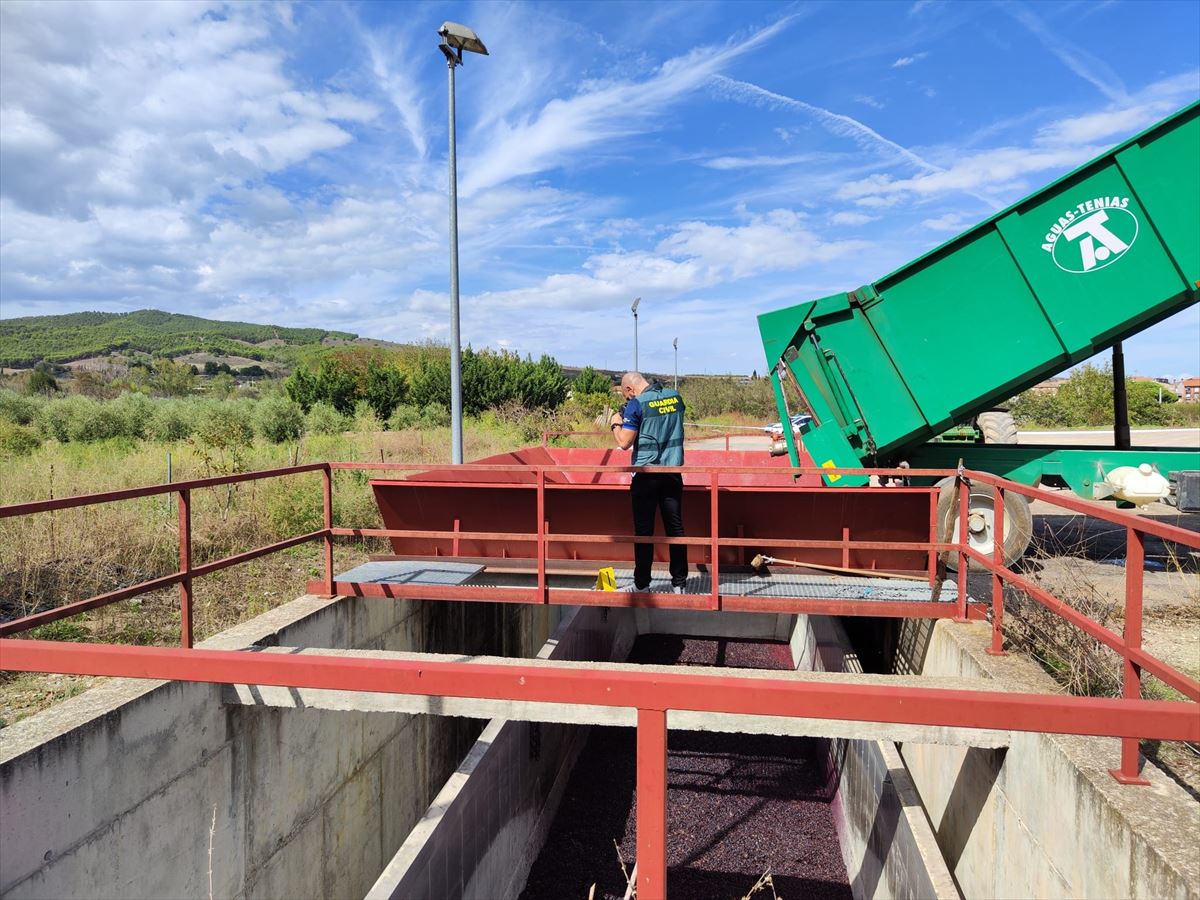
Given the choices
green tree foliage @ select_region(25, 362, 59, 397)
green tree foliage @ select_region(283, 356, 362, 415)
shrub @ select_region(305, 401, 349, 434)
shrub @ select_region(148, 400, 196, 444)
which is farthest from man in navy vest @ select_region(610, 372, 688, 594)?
green tree foliage @ select_region(25, 362, 59, 397)

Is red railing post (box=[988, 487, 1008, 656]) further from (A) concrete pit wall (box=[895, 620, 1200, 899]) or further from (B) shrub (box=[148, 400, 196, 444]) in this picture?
(B) shrub (box=[148, 400, 196, 444])

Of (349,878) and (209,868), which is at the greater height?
(209,868)

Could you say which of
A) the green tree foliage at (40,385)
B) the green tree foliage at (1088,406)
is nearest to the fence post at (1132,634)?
the green tree foliage at (1088,406)

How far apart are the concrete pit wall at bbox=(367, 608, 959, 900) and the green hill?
73.4m

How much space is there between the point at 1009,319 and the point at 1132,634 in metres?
5.17

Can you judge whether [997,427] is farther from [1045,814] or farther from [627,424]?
[1045,814]

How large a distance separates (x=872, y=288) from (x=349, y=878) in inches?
279

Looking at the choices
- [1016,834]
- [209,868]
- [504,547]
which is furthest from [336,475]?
[1016,834]

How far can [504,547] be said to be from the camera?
21.6 feet

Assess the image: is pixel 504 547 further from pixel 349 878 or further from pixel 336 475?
pixel 336 475

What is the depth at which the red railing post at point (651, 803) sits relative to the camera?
4.68 ft

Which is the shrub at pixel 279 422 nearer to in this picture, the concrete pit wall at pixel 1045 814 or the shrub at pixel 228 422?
the shrub at pixel 228 422

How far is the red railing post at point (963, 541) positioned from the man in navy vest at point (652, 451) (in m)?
1.97

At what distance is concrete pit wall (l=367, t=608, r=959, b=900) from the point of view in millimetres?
4273
